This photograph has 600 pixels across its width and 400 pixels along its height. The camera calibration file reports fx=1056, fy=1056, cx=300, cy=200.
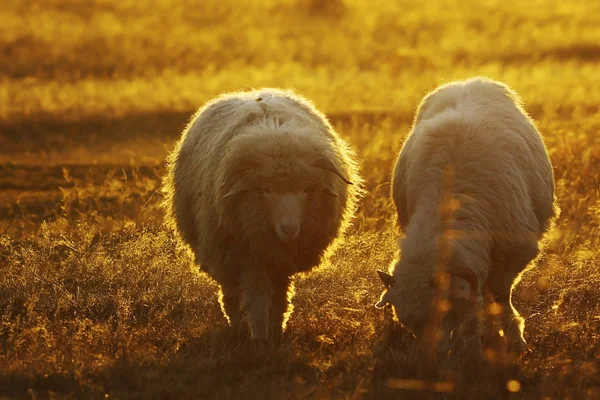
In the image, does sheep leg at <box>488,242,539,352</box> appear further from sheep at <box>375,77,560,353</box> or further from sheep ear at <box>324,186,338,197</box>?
sheep ear at <box>324,186,338,197</box>

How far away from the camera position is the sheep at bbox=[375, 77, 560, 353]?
7.27m

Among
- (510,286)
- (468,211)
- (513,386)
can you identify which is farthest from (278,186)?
(513,386)

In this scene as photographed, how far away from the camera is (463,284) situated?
23.8 ft

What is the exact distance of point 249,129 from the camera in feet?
27.9

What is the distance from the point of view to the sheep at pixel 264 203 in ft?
26.4

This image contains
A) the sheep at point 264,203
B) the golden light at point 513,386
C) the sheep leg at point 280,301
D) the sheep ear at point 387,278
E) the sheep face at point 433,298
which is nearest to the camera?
the golden light at point 513,386

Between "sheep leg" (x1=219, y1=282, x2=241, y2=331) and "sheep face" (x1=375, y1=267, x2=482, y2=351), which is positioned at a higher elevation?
"sheep face" (x1=375, y1=267, x2=482, y2=351)

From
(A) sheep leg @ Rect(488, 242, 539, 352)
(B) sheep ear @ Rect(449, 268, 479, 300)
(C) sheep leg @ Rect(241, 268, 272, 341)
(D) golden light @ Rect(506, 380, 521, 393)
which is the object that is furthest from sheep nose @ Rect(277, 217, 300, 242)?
(D) golden light @ Rect(506, 380, 521, 393)

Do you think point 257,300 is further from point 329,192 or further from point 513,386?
point 513,386

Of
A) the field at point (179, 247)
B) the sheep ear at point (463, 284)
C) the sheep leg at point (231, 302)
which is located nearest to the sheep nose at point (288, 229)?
the field at point (179, 247)

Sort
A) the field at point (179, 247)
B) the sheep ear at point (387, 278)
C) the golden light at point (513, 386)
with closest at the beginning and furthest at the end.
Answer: the golden light at point (513, 386) < the field at point (179, 247) < the sheep ear at point (387, 278)

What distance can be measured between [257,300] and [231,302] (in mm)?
549

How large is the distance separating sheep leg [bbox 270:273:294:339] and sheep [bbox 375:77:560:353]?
113cm

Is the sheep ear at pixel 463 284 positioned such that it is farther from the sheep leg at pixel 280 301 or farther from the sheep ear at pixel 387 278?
the sheep leg at pixel 280 301
